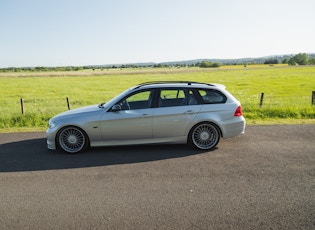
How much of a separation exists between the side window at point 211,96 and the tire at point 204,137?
1.81ft

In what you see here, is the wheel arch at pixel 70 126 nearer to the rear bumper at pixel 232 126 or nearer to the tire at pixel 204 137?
the tire at pixel 204 137

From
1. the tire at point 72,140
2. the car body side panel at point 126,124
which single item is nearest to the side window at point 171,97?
the car body side panel at point 126,124

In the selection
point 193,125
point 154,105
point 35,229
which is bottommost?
point 35,229

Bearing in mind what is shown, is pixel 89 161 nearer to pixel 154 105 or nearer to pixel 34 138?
pixel 154 105

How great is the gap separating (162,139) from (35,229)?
3359 millimetres

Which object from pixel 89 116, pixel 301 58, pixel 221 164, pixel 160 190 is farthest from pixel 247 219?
pixel 301 58

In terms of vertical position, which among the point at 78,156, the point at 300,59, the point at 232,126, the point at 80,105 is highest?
the point at 300,59

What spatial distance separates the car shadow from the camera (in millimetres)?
5137

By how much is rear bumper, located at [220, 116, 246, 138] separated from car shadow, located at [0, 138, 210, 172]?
78 cm

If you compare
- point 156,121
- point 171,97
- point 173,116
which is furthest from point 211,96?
point 156,121

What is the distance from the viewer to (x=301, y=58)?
460 ft

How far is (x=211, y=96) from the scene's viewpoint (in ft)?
19.9

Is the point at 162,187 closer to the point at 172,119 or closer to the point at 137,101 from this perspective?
the point at 172,119

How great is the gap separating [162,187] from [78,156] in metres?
2.44
